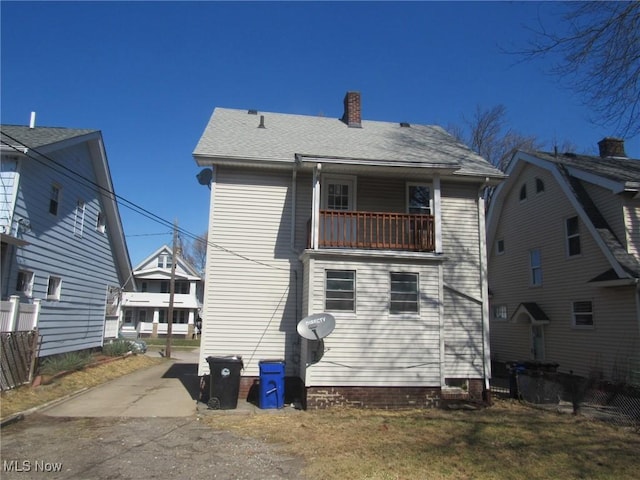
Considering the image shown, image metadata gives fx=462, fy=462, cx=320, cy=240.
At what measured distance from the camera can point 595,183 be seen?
15.1 meters

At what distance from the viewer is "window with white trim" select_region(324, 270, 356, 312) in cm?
1093

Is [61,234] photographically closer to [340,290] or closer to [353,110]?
[340,290]

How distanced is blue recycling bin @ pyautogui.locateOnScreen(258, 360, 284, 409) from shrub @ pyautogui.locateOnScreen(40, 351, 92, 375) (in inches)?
235

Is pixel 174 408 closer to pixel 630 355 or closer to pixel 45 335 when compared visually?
pixel 45 335

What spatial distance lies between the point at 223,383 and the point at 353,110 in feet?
34.7

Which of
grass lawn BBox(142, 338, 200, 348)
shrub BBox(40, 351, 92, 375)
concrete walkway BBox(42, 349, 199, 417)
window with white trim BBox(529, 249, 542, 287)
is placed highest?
window with white trim BBox(529, 249, 542, 287)

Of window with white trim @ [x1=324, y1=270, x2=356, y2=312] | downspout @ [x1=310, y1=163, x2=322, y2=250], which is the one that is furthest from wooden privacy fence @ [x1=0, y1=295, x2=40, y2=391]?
window with white trim @ [x1=324, y1=270, x2=356, y2=312]

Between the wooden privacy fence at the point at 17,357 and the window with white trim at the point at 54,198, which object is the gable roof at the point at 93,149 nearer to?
the window with white trim at the point at 54,198

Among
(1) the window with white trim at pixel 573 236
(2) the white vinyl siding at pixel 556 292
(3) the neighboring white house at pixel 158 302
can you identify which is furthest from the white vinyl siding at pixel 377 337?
(3) the neighboring white house at pixel 158 302

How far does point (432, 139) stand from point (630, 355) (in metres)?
8.89

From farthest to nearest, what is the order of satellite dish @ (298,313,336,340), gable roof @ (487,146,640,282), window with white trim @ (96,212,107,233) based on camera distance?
1. window with white trim @ (96,212,107,233)
2. gable roof @ (487,146,640,282)
3. satellite dish @ (298,313,336,340)

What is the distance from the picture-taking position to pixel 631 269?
13102 mm

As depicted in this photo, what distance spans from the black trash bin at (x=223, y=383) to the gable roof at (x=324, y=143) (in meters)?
5.15

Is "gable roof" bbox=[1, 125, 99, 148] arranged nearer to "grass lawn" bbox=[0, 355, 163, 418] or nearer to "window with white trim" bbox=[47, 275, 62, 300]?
"window with white trim" bbox=[47, 275, 62, 300]
